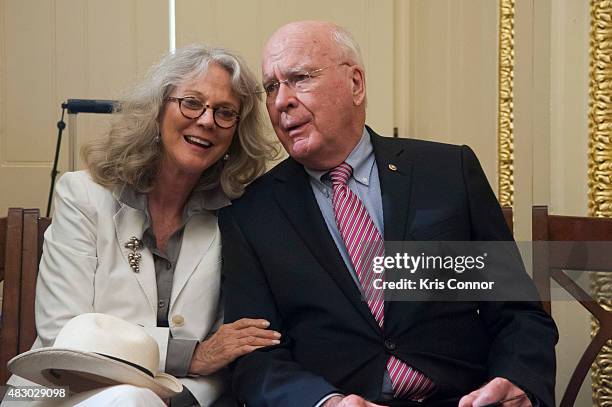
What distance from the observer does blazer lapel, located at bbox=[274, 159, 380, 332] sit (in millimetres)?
1599

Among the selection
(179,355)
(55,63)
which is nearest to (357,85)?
(179,355)

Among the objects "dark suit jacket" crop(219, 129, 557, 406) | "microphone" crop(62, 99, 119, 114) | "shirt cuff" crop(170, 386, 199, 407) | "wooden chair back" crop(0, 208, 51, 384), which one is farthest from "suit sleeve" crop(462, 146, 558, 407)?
"microphone" crop(62, 99, 119, 114)

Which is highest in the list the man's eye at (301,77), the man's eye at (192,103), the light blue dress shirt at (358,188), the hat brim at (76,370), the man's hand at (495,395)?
the man's eye at (301,77)

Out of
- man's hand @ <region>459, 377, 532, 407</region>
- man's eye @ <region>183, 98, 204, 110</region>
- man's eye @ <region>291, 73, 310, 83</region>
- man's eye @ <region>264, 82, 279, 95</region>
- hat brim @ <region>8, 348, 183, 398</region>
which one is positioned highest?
man's eye @ <region>291, 73, 310, 83</region>

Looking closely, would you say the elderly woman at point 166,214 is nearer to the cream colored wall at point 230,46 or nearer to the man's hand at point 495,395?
the man's hand at point 495,395

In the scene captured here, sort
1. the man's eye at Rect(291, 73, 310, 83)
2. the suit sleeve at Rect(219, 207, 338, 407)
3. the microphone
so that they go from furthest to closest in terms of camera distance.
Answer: the microphone
the man's eye at Rect(291, 73, 310, 83)
the suit sleeve at Rect(219, 207, 338, 407)

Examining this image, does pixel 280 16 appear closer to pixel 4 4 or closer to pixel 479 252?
pixel 4 4

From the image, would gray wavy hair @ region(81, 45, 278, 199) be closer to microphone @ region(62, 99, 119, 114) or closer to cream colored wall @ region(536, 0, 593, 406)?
cream colored wall @ region(536, 0, 593, 406)

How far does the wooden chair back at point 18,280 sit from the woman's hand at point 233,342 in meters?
0.38

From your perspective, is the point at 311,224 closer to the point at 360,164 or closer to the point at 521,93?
the point at 360,164

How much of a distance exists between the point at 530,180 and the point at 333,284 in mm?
928

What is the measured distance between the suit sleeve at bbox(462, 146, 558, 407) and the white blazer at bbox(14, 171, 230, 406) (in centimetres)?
51

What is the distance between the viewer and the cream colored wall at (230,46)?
9.23ft

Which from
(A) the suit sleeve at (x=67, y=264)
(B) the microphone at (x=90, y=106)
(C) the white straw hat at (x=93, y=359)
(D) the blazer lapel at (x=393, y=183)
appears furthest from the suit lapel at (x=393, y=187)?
(B) the microphone at (x=90, y=106)
